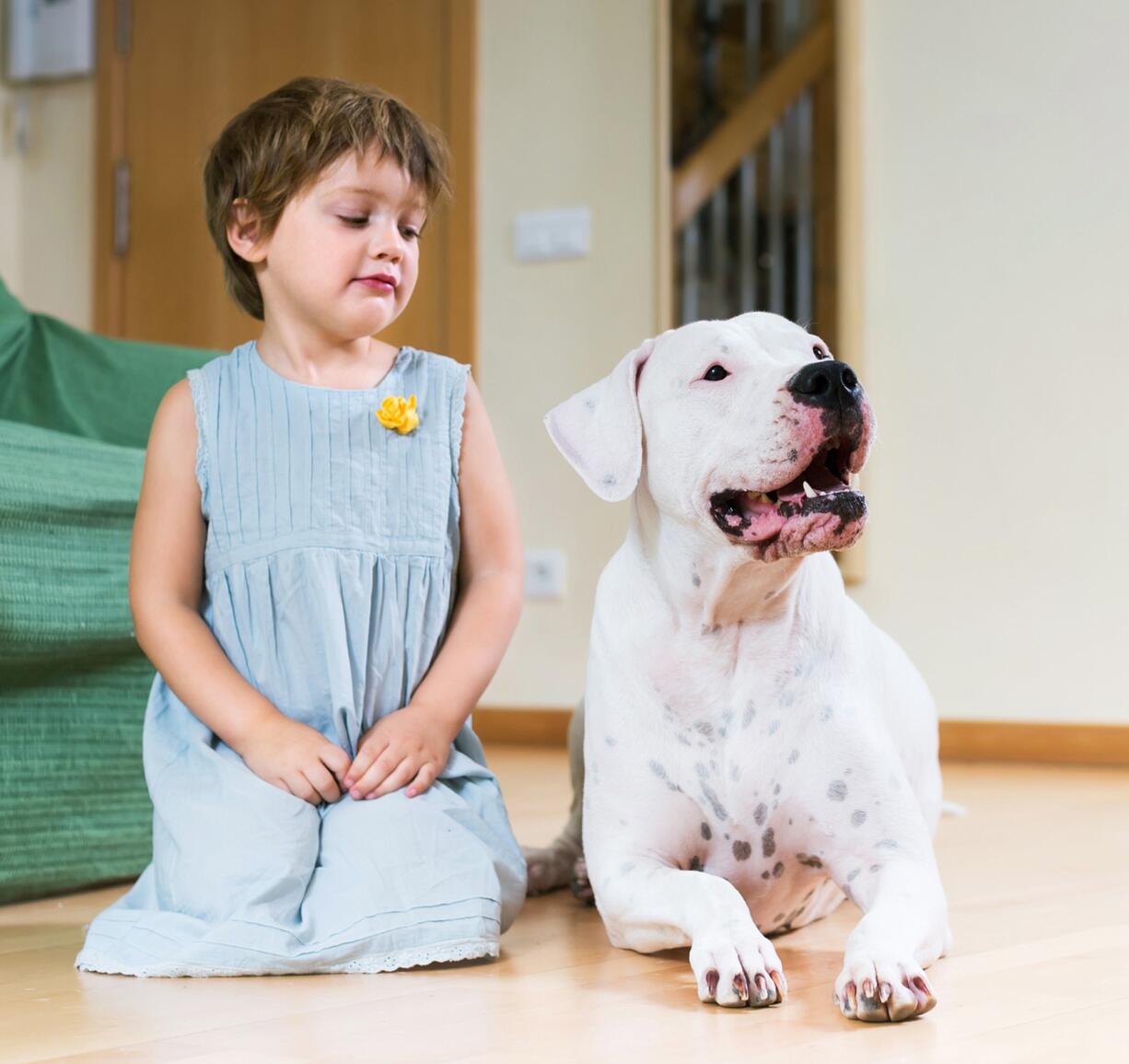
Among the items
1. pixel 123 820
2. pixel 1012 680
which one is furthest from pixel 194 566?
pixel 1012 680

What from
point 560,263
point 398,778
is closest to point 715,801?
point 398,778

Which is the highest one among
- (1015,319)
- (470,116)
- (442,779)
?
(470,116)

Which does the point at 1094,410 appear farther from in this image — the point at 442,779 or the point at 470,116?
the point at 442,779

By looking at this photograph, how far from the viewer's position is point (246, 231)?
167cm

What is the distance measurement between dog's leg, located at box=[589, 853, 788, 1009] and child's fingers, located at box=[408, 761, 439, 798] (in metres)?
0.19

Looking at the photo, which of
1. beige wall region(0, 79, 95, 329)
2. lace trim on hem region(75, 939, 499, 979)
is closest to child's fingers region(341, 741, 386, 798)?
lace trim on hem region(75, 939, 499, 979)

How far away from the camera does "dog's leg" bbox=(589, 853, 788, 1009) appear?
1.16 metres

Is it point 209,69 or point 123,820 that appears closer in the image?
point 123,820

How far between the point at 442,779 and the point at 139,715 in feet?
1.64

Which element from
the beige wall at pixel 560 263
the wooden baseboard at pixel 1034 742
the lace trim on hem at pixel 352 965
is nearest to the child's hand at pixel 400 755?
the lace trim on hem at pixel 352 965

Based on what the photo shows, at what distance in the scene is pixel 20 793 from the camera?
5.59 ft

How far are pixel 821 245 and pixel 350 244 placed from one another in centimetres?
210

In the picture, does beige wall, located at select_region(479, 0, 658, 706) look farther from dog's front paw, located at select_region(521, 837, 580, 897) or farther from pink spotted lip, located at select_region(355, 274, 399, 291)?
pink spotted lip, located at select_region(355, 274, 399, 291)

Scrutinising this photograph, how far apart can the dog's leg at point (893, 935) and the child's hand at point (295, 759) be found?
486mm
